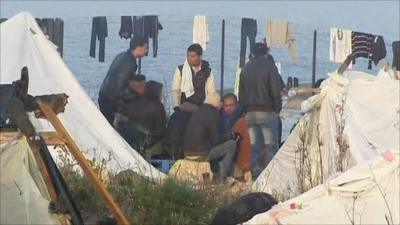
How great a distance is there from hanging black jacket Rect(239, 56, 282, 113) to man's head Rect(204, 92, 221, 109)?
0.28 meters

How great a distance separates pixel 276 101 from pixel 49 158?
709cm

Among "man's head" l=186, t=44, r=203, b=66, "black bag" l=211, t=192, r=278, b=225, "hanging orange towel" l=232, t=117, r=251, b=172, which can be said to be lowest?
"hanging orange towel" l=232, t=117, r=251, b=172

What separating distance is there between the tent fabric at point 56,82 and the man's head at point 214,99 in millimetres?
1088

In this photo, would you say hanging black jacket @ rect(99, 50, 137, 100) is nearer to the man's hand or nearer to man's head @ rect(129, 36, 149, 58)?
man's head @ rect(129, 36, 149, 58)

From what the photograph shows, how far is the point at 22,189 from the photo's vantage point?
20.2 ft

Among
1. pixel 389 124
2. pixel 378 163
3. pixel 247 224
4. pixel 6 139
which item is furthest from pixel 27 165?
pixel 389 124

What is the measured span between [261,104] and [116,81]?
175 cm

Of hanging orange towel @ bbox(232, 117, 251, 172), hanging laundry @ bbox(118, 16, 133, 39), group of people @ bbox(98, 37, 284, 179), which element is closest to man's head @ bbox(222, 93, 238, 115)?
group of people @ bbox(98, 37, 284, 179)

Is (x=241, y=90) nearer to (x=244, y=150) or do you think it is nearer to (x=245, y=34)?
(x=244, y=150)

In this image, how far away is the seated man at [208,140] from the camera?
40.5ft

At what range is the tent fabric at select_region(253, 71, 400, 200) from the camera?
35.1ft

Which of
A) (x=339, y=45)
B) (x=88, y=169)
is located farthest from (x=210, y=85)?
(x=88, y=169)

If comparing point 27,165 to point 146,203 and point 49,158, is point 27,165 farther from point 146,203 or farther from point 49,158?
point 146,203

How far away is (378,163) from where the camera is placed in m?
6.80
